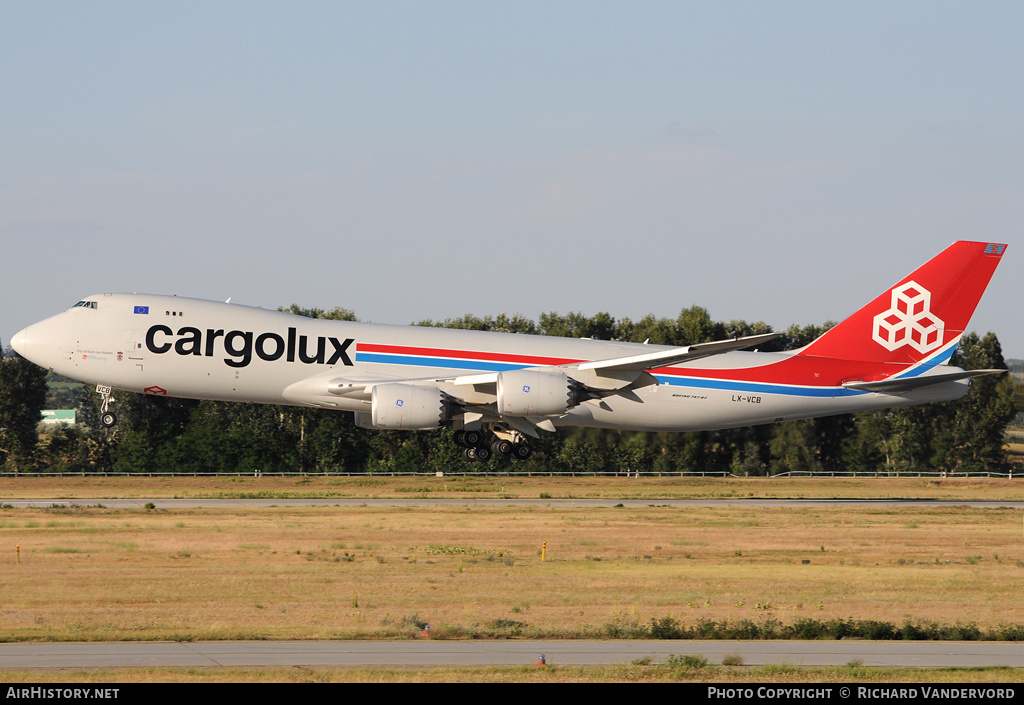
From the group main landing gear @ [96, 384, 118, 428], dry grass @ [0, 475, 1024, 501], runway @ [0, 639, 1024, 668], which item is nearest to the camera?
runway @ [0, 639, 1024, 668]

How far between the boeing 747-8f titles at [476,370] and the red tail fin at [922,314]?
91 millimetres

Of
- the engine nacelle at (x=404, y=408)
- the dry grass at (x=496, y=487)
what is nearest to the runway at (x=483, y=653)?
the engine nacelle at (x=404, y=408)

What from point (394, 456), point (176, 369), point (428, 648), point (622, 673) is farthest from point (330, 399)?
point (394, 456)

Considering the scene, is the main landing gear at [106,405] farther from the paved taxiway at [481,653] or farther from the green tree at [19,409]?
the green tree at [19,409]

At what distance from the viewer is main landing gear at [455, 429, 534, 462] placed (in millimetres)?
44844

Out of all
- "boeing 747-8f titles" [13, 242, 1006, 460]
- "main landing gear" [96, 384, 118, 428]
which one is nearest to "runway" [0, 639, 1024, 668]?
"boeing 747-8f titles" [13, 242, 1006, 460]

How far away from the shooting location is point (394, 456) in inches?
3327

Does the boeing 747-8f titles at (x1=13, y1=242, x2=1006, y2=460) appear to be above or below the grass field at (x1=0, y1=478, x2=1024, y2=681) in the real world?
above

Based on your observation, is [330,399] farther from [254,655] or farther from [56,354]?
[254,655]

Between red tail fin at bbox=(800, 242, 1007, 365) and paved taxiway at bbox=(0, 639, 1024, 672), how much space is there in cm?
2617

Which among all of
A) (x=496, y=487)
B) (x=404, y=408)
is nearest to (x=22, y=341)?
(x=404, y=408)

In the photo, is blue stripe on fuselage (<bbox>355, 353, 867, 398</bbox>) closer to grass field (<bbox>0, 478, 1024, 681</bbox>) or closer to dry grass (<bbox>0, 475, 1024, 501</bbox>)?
grass field (<bbox>0, 478, 1024, 681</bbox>)
